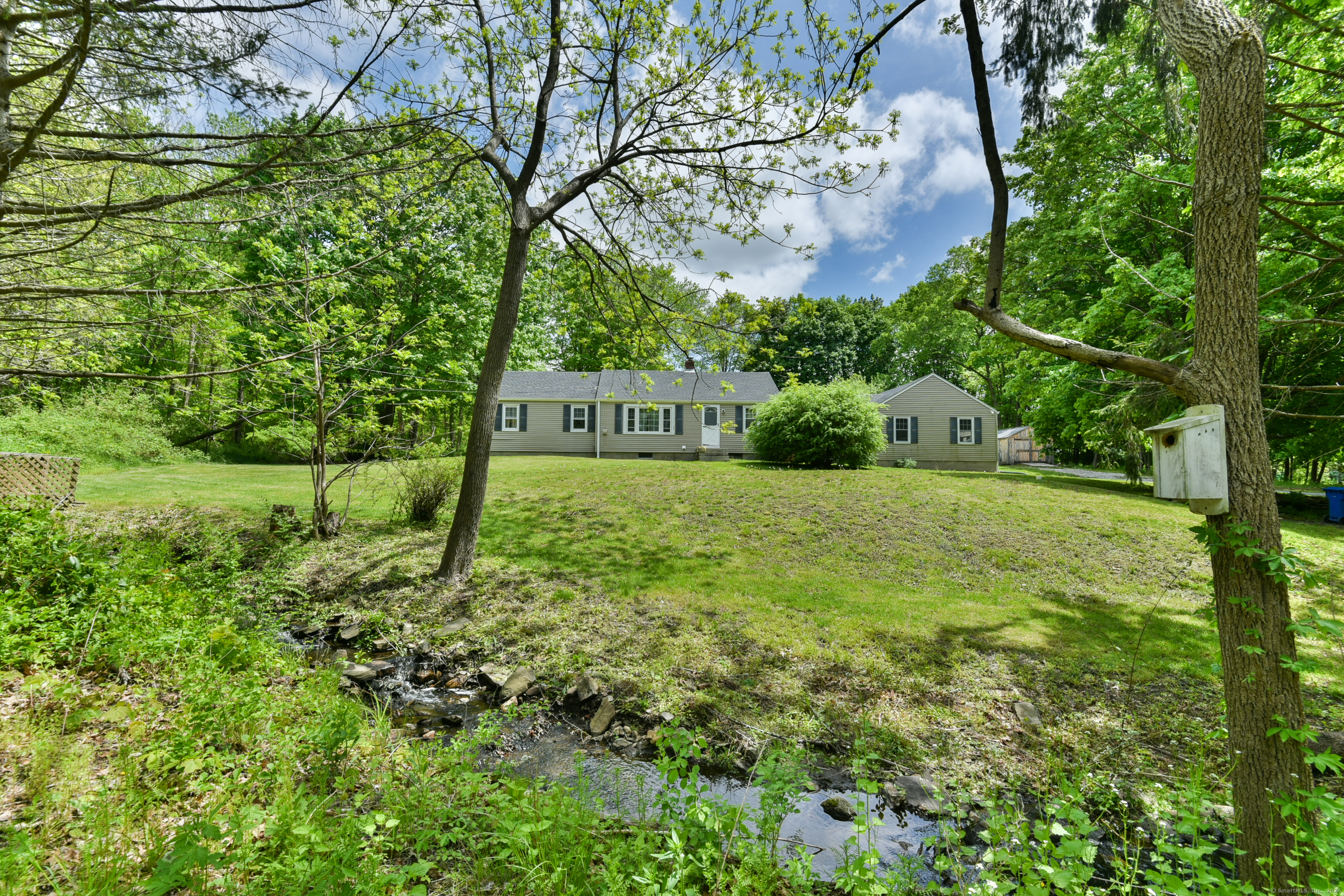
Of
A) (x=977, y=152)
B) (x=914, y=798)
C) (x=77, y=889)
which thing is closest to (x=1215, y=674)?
(x=914, y=798)

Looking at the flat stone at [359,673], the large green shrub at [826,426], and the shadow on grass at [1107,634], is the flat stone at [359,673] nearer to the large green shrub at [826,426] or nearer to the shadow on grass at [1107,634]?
the shadow on grass at [1107,634]

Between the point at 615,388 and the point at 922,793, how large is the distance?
65.8 feet

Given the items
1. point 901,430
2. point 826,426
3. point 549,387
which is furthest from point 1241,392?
point 549,387

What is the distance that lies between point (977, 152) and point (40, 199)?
6.35 metres

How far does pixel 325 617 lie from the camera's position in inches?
215

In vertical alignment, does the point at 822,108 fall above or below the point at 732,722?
above

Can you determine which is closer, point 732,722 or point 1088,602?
point 732,722

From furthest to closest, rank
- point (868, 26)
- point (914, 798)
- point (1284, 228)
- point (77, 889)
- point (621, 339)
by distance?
point (621, 339)
point (1284, 228)
point (868, 26)
point (914, 798)
point (77, 889)

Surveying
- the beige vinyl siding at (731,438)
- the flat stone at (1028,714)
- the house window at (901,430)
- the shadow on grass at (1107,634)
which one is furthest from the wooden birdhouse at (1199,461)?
the house window at (901,430)

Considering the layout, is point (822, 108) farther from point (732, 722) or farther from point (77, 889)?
point (77, 889)

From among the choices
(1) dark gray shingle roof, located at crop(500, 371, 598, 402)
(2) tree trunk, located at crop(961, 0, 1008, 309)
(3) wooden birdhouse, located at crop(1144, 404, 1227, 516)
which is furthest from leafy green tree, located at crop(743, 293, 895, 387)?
(3) wooden birdhouse, located at crop(1144, 404, 1227, 516)

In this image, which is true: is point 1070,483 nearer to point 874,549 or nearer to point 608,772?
point 874,549

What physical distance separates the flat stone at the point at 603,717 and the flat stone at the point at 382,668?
212cm

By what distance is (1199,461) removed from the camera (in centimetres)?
218
